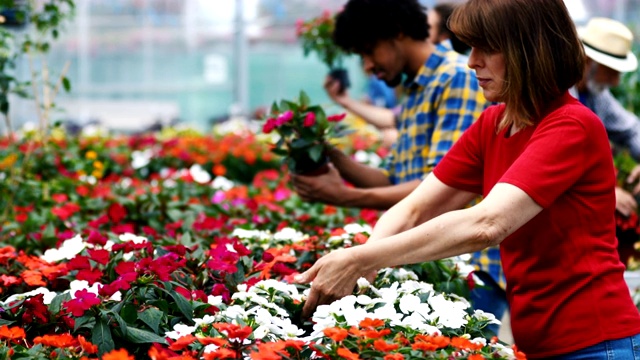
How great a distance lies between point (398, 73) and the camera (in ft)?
10.7

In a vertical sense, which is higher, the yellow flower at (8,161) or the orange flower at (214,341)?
the orange flower at (214,341)

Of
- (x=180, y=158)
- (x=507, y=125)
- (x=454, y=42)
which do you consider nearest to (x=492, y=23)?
(x=507, y=125)

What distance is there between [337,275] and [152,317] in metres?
0.41

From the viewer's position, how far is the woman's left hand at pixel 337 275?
6.51 feet

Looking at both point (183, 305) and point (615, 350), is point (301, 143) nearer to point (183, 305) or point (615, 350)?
point (183, 305)

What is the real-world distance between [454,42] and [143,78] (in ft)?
41.5

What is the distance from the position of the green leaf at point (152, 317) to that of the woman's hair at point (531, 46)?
907 mm

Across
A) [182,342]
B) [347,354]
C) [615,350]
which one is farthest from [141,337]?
[615,350]

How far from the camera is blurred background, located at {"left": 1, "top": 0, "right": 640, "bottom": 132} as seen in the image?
15.5 meters

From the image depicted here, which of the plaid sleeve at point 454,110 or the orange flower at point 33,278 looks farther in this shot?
the plaid sleeve at point 454,110

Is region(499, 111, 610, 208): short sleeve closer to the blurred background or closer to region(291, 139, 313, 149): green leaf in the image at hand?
region(291, 139, 313, 149): green leaf

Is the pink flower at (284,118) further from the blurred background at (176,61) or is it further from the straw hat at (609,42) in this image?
the blurred background at (176,61)

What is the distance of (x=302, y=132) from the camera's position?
319 cm

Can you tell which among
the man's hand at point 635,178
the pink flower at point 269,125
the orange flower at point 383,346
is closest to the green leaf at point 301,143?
the pink flower at point 269,125
